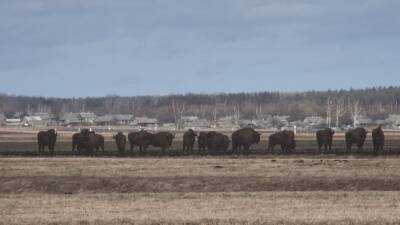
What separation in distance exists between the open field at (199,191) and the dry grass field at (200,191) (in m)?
0.03

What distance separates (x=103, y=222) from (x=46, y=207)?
176 inches

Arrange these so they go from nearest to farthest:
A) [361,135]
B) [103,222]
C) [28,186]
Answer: [103,222] → [28,186] → [361,135]

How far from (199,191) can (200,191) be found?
0.04 m

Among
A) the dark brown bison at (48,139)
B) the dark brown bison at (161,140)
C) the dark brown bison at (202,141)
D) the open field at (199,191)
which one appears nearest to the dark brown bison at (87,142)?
the dark brown bison at (48,139)

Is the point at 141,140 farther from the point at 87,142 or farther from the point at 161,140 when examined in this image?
the point at 87,142

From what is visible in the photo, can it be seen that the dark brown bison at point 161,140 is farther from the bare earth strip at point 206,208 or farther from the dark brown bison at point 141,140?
the bare earth strip at point 206,208

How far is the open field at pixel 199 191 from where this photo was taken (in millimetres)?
22469

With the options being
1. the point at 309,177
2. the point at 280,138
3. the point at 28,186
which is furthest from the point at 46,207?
the point at 280,138

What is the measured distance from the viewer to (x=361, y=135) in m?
64.0

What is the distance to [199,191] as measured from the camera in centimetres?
3259

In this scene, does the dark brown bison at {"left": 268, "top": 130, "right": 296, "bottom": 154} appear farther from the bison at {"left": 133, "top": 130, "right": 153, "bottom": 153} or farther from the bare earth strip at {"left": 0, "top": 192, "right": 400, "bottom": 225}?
the bare earth strip at {"left": 0, "top": 192, "right": 400, "bottom": 225}

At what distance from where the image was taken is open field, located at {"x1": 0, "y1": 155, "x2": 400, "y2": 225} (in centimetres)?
2247

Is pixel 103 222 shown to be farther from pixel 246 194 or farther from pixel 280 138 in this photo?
pixel 280 138

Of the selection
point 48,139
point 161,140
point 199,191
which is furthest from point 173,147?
point 199,191
